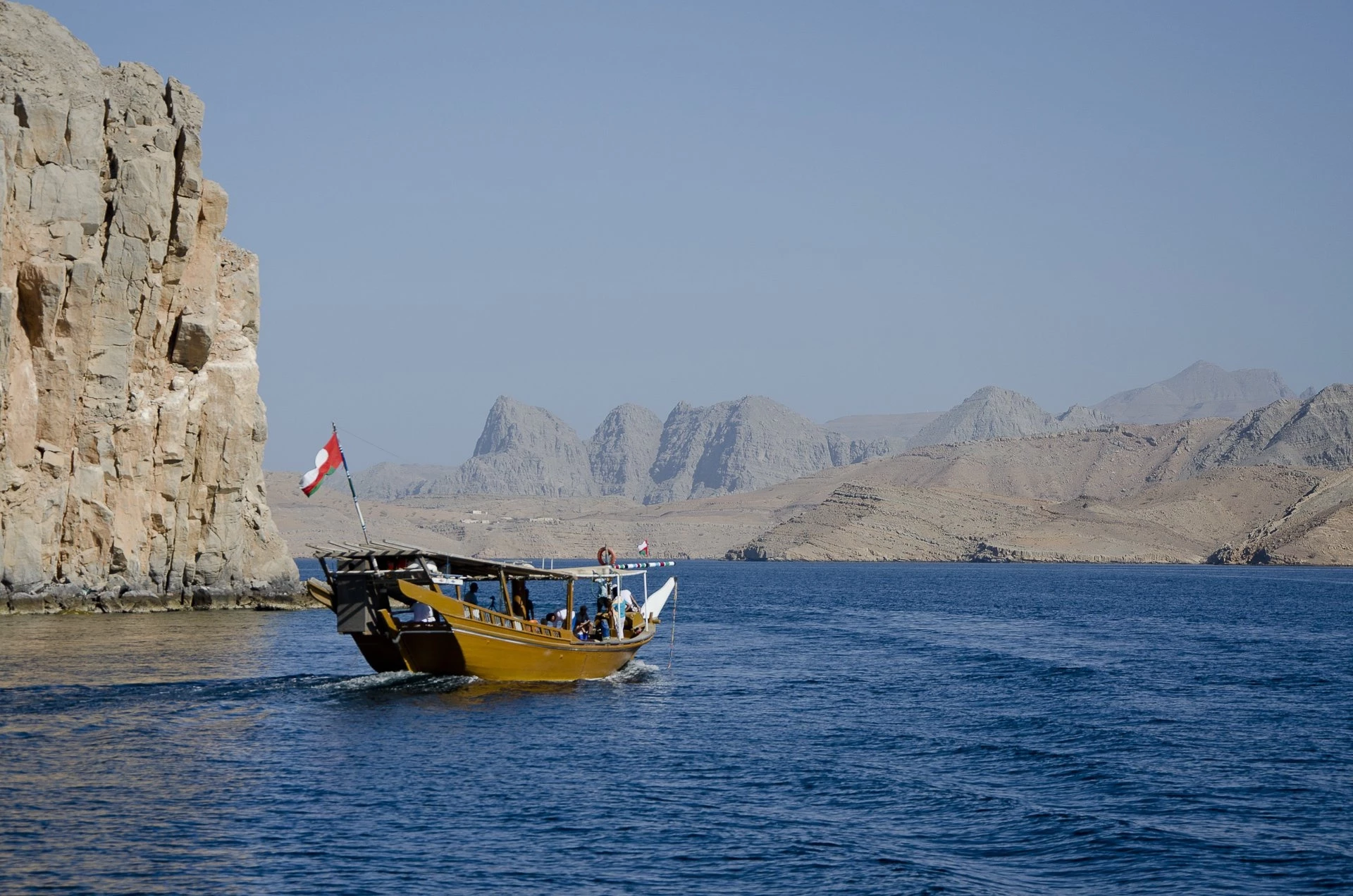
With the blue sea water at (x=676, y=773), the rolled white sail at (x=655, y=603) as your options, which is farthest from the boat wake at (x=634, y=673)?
the rolled white sail at (x=655, y=603)

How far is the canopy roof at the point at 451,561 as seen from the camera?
3641 cm

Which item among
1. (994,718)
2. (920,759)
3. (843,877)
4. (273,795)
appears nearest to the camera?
(843,877)

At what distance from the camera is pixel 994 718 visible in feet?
112

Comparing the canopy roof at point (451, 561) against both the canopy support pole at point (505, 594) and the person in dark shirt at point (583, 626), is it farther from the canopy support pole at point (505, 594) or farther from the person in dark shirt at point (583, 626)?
the person in dark shirt at point (583, 626)

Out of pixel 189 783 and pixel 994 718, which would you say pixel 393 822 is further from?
pixel 994 718

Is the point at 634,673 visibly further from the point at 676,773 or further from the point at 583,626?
the point at 676,773

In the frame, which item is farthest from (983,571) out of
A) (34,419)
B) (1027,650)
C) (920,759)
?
(920,759)

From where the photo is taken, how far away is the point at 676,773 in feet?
87.9

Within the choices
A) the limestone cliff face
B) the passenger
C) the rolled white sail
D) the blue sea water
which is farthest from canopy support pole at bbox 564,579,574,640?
the limestone cliff face

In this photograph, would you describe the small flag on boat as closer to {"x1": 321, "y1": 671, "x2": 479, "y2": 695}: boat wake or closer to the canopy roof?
the canopy roof

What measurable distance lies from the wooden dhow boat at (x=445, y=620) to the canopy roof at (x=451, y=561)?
39 mm

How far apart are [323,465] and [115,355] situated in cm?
3034

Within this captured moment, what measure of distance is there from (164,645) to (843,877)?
34.1 metres

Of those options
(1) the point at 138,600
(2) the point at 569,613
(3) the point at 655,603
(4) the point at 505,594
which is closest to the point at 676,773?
(4) the point at 505,594
